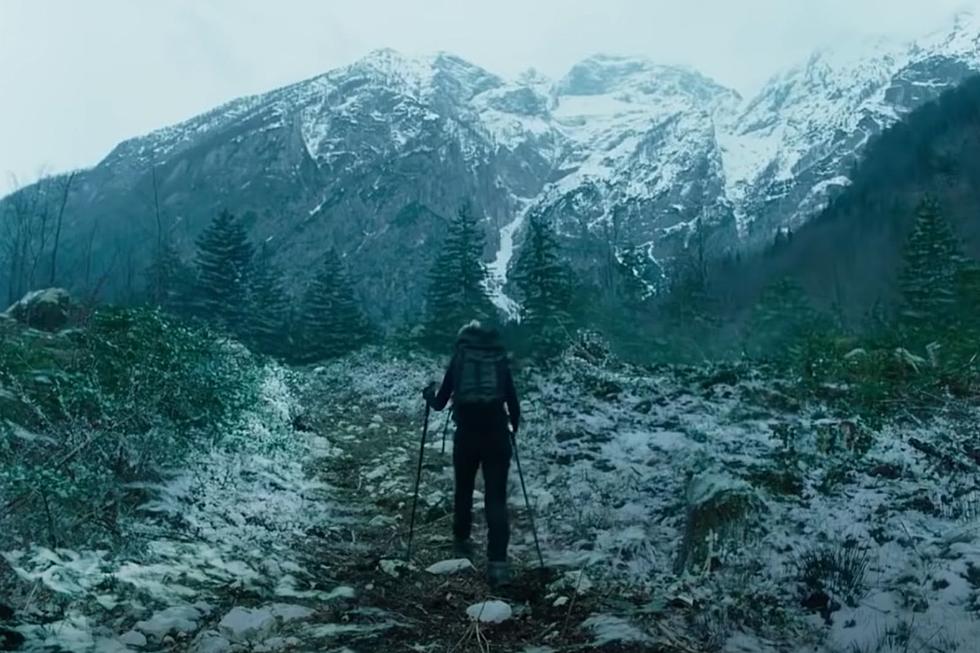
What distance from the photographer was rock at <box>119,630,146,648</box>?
171 inches

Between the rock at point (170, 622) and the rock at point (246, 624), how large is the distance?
23 cm

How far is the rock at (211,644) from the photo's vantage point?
4277mm

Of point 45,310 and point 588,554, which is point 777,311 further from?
point 588,554

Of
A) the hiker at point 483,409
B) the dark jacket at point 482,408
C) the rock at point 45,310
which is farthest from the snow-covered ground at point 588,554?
the rock at point 45,310

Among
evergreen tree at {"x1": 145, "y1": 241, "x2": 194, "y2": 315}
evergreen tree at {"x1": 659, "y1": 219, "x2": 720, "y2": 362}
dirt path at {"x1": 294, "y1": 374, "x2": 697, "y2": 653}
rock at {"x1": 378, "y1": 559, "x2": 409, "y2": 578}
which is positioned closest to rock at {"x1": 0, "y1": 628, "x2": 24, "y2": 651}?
dirt path at {"x1": 294, "y1": 374, "x2": 697, "y2": 653}

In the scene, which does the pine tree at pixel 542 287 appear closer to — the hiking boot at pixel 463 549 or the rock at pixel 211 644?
the hiking boot at pixel 463 549

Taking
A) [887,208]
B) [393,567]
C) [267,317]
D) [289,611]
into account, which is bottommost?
[393,567]

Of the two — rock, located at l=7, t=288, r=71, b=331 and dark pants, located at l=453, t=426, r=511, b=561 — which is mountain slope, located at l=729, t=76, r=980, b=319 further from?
dark pants, located at l=453, t=426, r=511, b=561

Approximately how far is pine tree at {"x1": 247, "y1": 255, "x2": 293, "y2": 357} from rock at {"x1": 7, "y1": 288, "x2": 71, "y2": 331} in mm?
17807

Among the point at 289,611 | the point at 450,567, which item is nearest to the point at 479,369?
the point at 450,567

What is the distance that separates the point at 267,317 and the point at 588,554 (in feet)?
128

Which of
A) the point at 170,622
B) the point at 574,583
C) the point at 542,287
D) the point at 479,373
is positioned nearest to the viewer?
the point at 170,622

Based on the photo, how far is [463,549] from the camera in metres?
6.97

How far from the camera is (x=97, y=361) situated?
7992 millimetres
